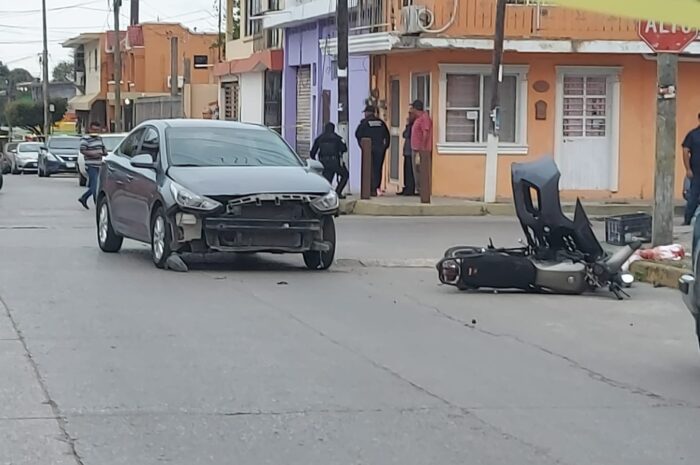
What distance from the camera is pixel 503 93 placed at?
23.6 m

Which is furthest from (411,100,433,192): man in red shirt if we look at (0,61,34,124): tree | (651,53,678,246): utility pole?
(0,61,34,124): tree

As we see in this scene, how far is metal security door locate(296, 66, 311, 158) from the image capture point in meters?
30.9

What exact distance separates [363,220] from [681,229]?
5.39 metres

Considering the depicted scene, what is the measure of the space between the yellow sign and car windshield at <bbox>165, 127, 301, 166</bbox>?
11914 millimetres

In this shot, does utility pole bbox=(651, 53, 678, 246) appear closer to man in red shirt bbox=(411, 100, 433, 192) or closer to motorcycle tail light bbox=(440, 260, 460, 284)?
motorcycle tail light bbox=(440, 260, 460, 284)

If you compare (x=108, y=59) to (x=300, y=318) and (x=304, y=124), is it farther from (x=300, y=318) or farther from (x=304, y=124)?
(x=300, y=318)

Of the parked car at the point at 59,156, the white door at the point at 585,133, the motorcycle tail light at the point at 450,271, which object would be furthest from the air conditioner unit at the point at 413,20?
the parked car at the point at 59,156

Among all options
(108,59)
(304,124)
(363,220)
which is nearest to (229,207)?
(363,220)

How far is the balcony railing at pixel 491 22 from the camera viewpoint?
72.3 feet

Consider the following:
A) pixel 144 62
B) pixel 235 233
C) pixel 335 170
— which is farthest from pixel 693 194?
pixel 144 62

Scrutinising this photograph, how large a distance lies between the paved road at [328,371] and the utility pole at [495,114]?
8666 mm

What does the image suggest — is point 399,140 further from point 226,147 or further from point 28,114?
point 28,114

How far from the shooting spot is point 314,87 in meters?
29.8

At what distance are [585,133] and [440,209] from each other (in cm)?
464
